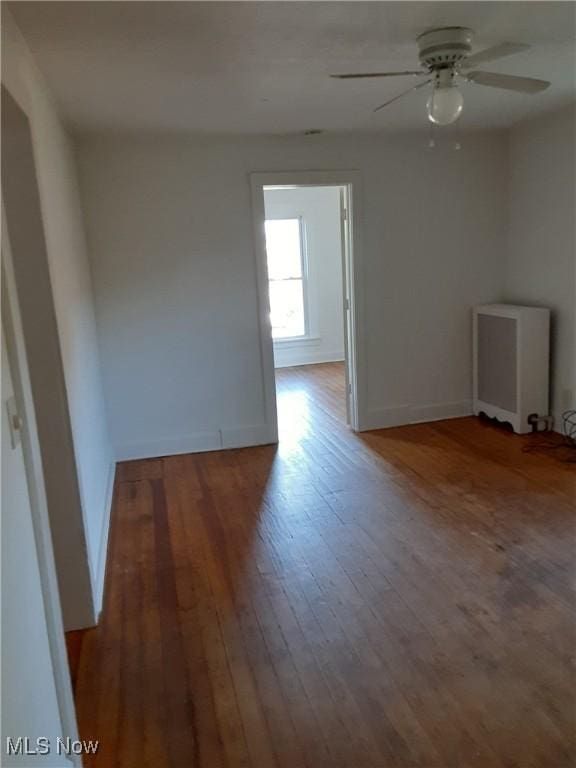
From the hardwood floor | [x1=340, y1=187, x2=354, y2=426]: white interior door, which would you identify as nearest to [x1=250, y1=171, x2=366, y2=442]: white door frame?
[x1=340, y1=187, x2=354, y2=426]: white interior door

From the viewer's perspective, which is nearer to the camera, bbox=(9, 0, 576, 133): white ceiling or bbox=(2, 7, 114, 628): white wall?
bbox=(9, 0, 576, 133): white ceiling

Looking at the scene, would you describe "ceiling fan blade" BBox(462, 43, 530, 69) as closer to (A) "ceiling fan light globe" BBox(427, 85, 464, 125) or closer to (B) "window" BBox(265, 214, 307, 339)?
(A) "ceiling fan light globe" BBox(427, 85, 464, 125)

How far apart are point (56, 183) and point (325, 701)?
2.55 meters

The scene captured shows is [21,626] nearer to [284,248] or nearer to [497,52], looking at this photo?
[497,52]

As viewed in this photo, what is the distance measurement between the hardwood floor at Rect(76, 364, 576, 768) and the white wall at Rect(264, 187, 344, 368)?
12.2ft

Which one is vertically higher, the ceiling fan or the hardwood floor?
the ceiling fan

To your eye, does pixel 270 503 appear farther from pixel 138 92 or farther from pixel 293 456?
pixel 138 92

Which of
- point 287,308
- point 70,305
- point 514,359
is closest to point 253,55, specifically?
point 70,305

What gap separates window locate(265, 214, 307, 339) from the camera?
24.4 ft

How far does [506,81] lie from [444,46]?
330mm

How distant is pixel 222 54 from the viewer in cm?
242

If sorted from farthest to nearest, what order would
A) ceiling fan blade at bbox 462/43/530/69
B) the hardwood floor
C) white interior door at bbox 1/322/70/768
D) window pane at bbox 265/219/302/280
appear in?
window pane at bbox 265/219/302/280 < ceiling fan blade at bbox 462/43/530/69 < the hardwood floor < white interior door at bbox 1/322/70/768

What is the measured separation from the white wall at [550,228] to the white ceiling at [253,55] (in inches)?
21.6

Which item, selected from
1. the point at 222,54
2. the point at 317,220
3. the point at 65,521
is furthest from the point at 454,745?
the point at 317,220
